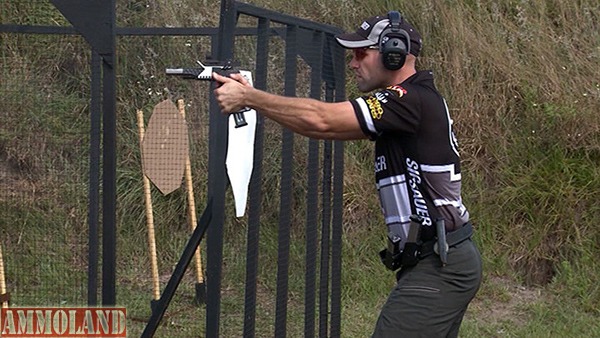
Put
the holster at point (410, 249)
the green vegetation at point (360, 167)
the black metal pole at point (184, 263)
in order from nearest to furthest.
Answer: the holster at point (410, 249) < the black metal pole at point (184, 263) < the green vegetation at point (360, 167)

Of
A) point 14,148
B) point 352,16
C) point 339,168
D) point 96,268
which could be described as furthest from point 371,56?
point 352,16

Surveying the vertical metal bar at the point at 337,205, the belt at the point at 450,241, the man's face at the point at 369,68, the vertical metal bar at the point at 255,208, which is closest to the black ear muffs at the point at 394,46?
the man's face at the point at 369,68

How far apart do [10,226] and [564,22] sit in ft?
18.2

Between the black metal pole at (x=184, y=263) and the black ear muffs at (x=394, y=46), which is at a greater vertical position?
the black ear muffs at (x=394, y=46)

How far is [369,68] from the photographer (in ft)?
13.8

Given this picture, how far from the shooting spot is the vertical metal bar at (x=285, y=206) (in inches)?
178

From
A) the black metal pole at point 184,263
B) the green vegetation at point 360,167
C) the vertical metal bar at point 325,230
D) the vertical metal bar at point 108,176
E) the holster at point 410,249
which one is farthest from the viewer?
the green vegetation at point 360,167

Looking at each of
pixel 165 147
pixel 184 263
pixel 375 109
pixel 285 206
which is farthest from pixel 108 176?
pixel 165 147

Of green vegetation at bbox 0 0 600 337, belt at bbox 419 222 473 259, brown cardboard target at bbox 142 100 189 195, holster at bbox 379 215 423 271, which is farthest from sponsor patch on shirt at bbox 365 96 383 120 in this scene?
brown cardboard target at bbox 142 100 189 195

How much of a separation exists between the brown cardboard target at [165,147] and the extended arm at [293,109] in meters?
3.02

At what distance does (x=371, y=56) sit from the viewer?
418 cm

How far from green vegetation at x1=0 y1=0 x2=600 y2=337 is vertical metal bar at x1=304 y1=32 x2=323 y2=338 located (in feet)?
0.69

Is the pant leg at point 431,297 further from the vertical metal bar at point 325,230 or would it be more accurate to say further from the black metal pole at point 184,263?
the vertical metal bar at point 325,230

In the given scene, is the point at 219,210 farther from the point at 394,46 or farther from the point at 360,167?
the point at 360,167
